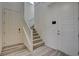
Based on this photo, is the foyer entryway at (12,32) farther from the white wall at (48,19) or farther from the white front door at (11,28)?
the white wall at (48,19)

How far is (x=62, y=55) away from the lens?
1646 mm

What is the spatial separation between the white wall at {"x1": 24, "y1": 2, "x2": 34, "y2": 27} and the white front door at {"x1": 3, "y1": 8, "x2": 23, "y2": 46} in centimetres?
13

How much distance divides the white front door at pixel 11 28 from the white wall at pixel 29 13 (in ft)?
0.43

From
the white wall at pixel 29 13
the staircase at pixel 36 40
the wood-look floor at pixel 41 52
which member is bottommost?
the wood-look floor at pixel 41 52

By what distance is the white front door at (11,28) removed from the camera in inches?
61.2

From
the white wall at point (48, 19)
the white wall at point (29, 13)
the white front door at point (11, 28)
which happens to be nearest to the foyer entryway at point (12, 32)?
the white front door at point (11, 28)

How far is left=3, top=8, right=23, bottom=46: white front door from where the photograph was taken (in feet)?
5.10

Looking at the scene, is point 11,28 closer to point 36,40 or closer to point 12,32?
point 12,32

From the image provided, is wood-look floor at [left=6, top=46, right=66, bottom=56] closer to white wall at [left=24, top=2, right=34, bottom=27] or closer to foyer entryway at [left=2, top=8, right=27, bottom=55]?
foyer entryway at [left=2, top=8, right=27, bottom=55]

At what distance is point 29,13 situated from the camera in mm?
1663

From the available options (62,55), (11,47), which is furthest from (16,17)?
(62,55)

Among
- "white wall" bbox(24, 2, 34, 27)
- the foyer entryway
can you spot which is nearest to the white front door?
the foyer entryway

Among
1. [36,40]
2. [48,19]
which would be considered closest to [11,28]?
[36,40]

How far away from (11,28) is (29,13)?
378 mm
